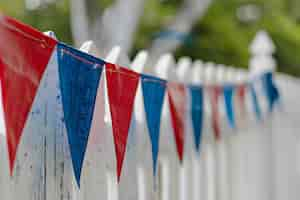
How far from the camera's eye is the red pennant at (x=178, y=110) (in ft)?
6.92

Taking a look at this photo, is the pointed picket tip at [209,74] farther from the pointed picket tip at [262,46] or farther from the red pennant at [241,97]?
the pointed picket tip at [262,46]

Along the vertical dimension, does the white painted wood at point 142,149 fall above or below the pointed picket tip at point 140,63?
below

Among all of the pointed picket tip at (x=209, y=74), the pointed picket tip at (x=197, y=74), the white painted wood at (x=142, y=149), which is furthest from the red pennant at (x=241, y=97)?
the white painted wood at (x=142, y=149)

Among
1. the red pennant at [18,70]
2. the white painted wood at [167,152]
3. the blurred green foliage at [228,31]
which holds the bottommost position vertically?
the red pennant at [18,70]

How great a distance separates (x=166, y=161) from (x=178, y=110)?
5.6 inches

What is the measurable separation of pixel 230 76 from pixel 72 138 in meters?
2.46

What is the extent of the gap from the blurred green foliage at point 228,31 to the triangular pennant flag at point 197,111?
9125 millimetres

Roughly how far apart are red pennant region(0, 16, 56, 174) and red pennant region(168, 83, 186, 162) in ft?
3.07

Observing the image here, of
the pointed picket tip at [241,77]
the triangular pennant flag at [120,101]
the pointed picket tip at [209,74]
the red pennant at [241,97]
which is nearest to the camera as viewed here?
the triangular pennant flag at [120,101]

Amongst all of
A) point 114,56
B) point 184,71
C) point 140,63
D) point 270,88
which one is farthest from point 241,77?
point 114,56

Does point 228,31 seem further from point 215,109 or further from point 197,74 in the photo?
point 197,74

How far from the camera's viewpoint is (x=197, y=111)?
246 cm

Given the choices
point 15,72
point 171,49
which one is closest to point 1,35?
point 15,72

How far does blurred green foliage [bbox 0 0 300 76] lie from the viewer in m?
12.5
